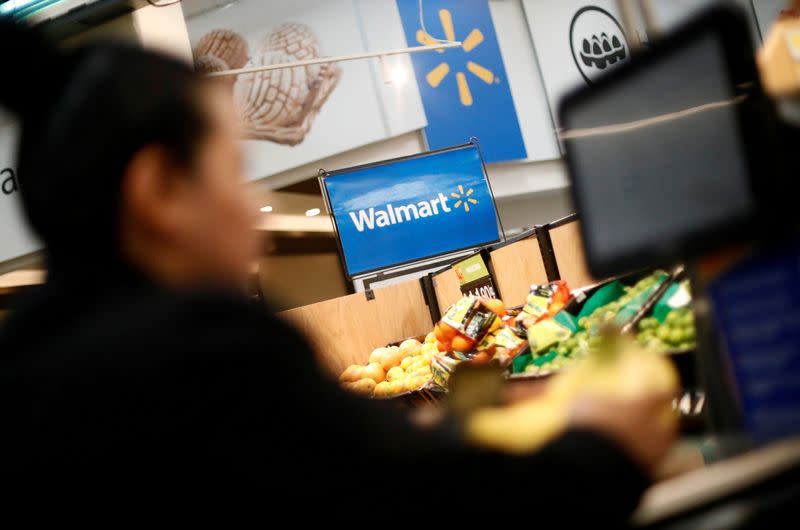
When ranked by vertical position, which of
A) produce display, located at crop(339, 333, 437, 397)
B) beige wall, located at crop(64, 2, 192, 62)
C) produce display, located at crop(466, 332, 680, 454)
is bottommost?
produce display, located at crop(339, 333, 437, 397)

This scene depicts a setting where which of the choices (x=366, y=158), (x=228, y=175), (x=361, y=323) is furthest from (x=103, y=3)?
(x=228, y=175)

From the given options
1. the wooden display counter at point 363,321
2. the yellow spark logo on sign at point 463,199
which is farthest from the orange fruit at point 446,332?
the yellow spark logo on sign at point 463,199

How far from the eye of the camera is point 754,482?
2.23ft

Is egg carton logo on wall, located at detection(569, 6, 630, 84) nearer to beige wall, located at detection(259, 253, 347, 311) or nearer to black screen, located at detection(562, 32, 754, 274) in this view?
beige wall, located at detection(259, 253, 347, 311)

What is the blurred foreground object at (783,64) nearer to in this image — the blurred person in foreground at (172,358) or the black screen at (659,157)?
the black screen at (659,157)

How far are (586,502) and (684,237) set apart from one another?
38 cm

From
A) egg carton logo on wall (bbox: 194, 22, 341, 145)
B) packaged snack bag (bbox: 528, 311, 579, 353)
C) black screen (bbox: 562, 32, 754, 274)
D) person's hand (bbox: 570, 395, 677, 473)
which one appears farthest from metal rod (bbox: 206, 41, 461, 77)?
person's hand (bbox: 570, 395, 677, 473)

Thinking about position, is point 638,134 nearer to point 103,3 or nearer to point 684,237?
point 684,237

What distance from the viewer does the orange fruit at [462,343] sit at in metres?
2.68

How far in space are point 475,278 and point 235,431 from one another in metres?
2.71

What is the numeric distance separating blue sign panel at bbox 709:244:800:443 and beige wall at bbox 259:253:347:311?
24.8ft

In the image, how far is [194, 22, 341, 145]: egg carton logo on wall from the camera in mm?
6844

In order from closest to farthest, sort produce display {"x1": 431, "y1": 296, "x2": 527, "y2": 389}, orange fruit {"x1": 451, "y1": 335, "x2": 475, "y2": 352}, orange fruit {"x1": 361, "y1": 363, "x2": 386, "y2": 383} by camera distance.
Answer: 1. produce display {"x1": 431, "y1": 296, "x2": 527, "y2": 389}
2. orange fruit {"x1": 451, "y1": 335, "x2": 475, "y2": 352}
3. orange fruit {"x1": 361, "y1": 363, "x2": 386, "y2": 383}

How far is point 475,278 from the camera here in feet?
10.4
